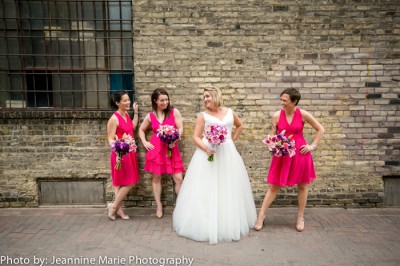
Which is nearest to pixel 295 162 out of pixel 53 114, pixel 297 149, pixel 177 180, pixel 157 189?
pixel 297 149

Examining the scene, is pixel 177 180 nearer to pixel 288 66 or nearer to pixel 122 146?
pixel 122 146

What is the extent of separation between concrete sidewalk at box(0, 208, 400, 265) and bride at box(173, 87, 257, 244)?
163 mm

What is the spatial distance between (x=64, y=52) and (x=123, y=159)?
2.19m

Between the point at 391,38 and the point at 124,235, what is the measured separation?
16.7 feet

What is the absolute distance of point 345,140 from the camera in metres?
5.41

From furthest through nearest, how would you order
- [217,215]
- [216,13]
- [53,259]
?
[216,13] < [217,215] < [53,259]

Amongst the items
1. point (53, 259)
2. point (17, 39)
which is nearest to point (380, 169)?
point (53, 259)

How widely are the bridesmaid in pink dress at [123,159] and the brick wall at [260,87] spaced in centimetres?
44

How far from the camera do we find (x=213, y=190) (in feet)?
14.5

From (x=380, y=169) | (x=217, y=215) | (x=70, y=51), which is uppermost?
(x=70, y=51)

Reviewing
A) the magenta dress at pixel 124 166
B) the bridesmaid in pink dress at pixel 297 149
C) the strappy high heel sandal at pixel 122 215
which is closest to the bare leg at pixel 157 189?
the magenta dress at pixel 124 166

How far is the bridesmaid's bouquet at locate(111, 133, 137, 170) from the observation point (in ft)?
15.1

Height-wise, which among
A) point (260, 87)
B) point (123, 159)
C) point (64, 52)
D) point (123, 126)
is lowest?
point (123, 159)

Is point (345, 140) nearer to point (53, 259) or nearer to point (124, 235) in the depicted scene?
point (124, 235)
